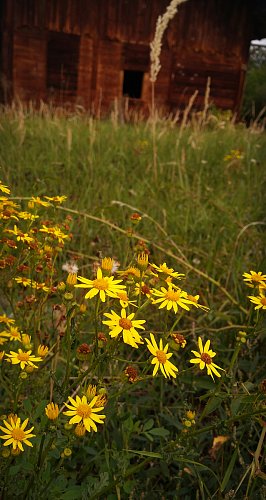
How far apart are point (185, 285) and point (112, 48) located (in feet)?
30.3

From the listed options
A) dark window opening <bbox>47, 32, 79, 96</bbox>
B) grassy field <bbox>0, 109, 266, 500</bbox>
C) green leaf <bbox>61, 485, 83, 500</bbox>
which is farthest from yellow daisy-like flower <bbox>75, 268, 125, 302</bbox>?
dark window opening <bbox>47, 32, 79, 96</bbox>

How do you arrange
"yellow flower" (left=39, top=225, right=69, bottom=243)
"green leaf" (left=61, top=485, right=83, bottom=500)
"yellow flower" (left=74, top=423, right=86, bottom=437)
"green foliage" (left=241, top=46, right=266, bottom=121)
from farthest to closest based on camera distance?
"green foliage" (left=241, top=46, right=266, bottom=121), "yellow flower" (left=39, top=225, right=69, bottom=243), "green leaf" (left=61, top=485, right=83, bottom=500), "yellow flower" (left=74, top=423, right=86, bottom=437)

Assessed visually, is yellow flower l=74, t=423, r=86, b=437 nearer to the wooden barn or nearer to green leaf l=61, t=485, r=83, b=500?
green leaf l=61, t=485, r=83, b=500

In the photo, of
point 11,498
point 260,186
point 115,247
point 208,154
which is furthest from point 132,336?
point 208,154

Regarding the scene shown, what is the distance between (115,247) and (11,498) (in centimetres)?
156

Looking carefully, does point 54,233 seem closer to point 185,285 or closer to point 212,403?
point 212,403

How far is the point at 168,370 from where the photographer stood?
833 millimetres

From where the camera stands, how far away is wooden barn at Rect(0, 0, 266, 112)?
31.1 feet

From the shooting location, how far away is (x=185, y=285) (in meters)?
1.97

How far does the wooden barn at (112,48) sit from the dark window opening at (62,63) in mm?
20

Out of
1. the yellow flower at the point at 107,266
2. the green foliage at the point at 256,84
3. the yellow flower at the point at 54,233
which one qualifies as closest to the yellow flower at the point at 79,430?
the yellow flower at the point at 107,266

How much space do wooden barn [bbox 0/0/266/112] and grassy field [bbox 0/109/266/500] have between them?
Result: 504 centimetres

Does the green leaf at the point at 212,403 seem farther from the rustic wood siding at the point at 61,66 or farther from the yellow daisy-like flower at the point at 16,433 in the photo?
the rustic wood siding at the point at 61,66

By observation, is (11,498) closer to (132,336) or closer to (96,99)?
(132,336)
